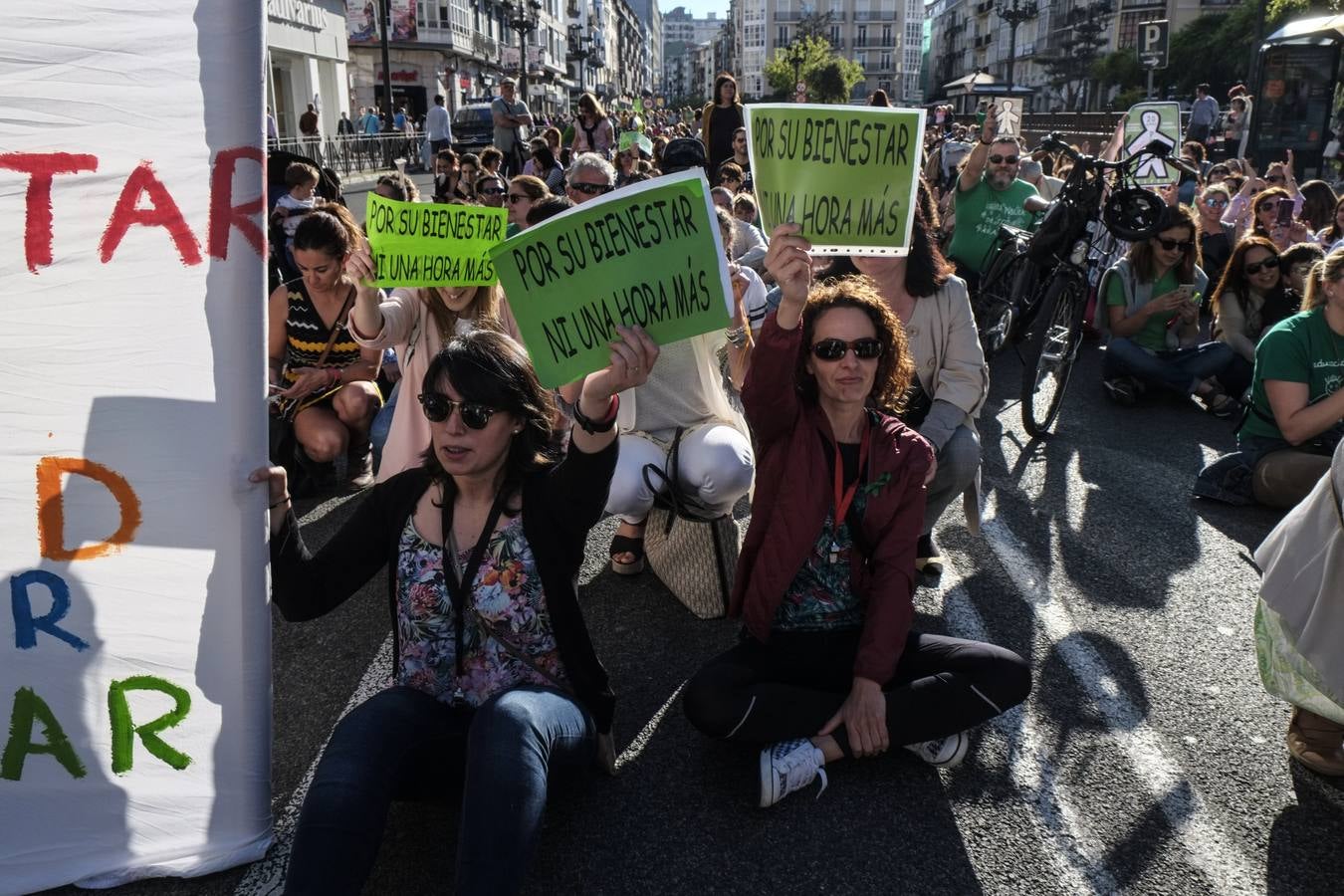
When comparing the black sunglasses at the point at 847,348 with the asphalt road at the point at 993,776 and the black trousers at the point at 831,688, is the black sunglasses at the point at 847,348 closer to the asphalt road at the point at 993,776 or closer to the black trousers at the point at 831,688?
the black trousers at the point at 831,688

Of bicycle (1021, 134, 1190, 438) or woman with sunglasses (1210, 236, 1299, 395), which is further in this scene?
woman with sunglasses (1210, 236, 1299, 395)

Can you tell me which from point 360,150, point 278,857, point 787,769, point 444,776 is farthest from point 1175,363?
point 360,150

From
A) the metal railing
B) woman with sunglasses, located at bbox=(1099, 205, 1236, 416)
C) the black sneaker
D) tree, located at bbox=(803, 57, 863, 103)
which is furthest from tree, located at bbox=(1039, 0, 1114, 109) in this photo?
the black sneaker

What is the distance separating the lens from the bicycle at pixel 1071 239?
6039mm

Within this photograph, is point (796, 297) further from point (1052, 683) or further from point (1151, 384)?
point (1151, 384)

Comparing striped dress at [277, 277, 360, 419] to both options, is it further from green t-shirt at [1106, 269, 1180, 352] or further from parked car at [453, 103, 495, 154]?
parked car at [453, 103, 495, 154]

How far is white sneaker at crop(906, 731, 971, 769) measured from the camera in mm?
2781

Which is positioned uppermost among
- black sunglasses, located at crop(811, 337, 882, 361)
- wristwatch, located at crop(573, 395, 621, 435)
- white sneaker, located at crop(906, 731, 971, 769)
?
black sunglasses, located at crop(811, 337, 882, 361)

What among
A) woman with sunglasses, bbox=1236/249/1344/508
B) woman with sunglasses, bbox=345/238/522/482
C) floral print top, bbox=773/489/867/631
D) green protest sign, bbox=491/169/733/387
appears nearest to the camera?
green protest sign, bbox=491/169/733/387

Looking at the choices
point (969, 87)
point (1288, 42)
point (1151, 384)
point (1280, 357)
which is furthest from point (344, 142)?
point (969, 87)

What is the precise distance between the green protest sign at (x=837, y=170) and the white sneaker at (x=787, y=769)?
4.38 ft

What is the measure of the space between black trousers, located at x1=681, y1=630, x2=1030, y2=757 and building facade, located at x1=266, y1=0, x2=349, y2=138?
3336cm

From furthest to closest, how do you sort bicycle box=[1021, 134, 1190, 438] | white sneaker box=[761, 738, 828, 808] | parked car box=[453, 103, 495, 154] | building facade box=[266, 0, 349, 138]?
building facade box=[266, 0, 349, 138], parked car box=[453, 103, 495, 154], bicycle box=[1021, 134, 1190, 438], white sneaker box=[761, 738, 828, 808]

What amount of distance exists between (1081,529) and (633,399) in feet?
7.29
